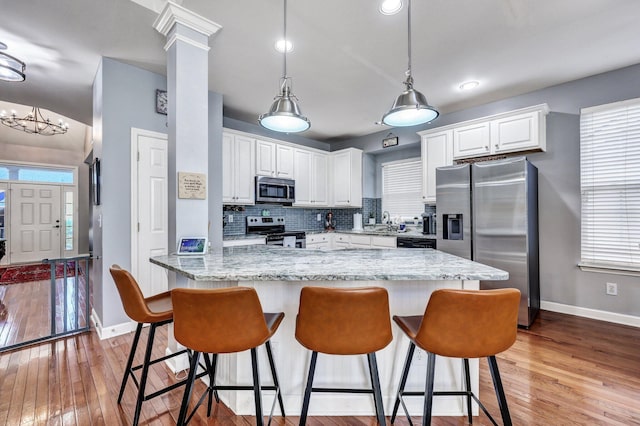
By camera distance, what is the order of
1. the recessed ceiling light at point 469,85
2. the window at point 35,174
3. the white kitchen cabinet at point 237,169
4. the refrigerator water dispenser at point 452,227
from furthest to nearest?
the window at point 35,174, the white kitchen cabinet at point 237,169, the refrigerator water dispenser at point 452,227, the recessed ceiling light at point 469,85

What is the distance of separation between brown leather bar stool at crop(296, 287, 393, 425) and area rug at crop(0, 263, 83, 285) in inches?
227

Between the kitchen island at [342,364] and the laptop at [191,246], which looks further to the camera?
the laptop at [191,246]

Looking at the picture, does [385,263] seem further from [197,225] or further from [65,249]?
[65,249]

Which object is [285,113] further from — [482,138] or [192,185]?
[482,138]

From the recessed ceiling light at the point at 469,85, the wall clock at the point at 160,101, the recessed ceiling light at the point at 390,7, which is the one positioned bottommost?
the wall clock at the point at 160,101

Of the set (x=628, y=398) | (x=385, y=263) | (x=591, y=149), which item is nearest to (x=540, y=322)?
(x=628, y=398)

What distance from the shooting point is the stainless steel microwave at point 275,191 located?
4.32 meters

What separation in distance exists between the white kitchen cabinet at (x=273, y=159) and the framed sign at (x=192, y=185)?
2064 millimetres

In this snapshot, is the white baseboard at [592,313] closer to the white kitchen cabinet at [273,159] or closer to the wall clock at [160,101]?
the white kitchen cabinet at [273,159]

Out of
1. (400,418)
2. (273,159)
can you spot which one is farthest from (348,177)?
(400,418)

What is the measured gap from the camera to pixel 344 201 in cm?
537

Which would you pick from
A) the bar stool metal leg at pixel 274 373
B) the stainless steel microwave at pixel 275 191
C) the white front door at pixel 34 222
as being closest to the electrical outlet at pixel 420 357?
the bar stool metal leg at pixel 274 373

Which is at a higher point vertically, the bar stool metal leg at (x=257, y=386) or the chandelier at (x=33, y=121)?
the chandelier at (x=33, y=121)

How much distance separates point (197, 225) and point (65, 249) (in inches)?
290
